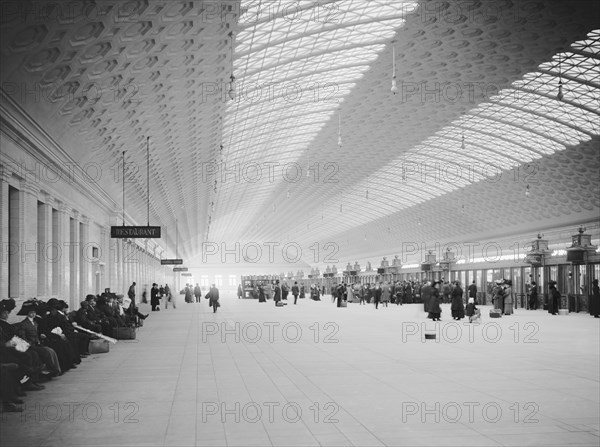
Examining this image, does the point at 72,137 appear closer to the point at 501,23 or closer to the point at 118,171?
the point at 118,171

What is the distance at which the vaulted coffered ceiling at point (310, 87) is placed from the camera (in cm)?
1450

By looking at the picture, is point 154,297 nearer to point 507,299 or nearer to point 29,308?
point 507,299

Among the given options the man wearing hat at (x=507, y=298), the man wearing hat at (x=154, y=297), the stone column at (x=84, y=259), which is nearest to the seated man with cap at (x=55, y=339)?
the stone column at (x=84, y=259)

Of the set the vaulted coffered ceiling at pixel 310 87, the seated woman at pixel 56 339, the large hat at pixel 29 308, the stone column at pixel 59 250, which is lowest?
the seated woman at pixel 56 339

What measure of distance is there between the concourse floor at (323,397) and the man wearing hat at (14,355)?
1.09 feet

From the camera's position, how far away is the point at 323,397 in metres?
9.81

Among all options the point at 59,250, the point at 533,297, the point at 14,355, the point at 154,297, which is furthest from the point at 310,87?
the point at 14,355

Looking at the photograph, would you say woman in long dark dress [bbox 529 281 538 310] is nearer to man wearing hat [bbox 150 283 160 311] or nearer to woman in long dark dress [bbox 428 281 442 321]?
woman in long dark dress [bbox 428 281 442 321]

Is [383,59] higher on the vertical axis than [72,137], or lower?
higher

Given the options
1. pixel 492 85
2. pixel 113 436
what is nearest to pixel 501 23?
pixel 492 85

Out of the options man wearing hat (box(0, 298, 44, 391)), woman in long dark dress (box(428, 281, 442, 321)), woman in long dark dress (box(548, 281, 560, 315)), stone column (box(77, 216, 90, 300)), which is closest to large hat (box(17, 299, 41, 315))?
man wearing hat (box(0, 298, 44, 391))

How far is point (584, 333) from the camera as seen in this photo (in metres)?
21.5

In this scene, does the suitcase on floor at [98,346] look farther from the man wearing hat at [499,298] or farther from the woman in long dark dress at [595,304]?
the woman in long dark dress at [595,304]

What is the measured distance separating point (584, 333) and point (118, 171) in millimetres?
17766
